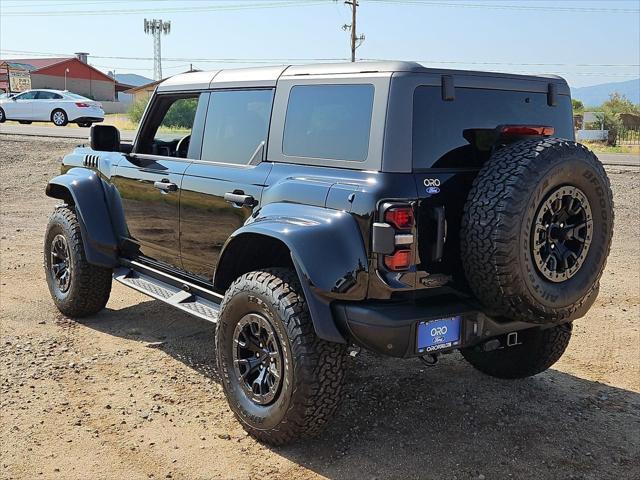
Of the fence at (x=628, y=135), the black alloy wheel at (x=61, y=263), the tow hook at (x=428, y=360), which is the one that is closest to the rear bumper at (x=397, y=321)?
the tow hook at (x=428, y=360)

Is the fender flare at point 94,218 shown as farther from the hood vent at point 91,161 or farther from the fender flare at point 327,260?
the fender flare at point 327,260

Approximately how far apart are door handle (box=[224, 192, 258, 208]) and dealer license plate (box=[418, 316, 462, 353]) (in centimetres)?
123

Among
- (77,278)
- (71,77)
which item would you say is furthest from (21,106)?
(71,77)

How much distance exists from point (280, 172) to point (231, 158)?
600mm

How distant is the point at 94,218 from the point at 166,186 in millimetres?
1022

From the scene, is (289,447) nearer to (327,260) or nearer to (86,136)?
(327,260)

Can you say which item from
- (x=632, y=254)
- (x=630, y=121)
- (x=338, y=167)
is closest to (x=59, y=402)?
(x=338, y=167)

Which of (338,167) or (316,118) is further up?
(316,118)

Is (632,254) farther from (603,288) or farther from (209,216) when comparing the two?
(209,216)

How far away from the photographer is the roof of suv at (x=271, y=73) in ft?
11.1

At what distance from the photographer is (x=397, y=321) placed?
3.19 m

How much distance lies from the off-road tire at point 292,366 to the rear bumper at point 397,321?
7.3 inches

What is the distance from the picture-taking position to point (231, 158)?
430cm

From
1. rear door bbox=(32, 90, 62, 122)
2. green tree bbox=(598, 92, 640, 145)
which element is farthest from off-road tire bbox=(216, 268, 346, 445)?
green tree bbox=(598, 92, 640, 145)
